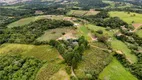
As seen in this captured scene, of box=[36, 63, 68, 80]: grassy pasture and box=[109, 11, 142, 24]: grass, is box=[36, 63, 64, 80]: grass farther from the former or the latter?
box=[109, 11, 142, 24]: grass

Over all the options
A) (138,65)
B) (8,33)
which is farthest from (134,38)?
(8,33)

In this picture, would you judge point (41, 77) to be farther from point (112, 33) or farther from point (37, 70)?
point (112, 33)

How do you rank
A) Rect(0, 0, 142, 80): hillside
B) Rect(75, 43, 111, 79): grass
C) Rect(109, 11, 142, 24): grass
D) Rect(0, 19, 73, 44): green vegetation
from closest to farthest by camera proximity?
Rect(75, 43, 111, 79): grass < Rect(0, 0, 142, 80): hillside < Rect(0, 19, 73, 44): green vegetation < Rect(109, 11, 142, 24): grass

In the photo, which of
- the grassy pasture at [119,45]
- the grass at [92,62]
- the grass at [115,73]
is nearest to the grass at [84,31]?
the grassy pasture at [119,45]

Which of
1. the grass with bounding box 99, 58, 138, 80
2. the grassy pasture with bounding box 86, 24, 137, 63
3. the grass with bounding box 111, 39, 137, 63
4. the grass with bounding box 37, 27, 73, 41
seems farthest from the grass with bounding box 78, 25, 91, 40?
the grass with bounding box 99, 58, 138, 80

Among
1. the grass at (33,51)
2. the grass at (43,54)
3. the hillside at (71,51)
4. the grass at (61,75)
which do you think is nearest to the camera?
the grass at (61,75)

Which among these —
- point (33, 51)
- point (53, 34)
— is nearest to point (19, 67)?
point (33, 51)

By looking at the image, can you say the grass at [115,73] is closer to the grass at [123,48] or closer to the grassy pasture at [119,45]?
the grass at [123,48]
